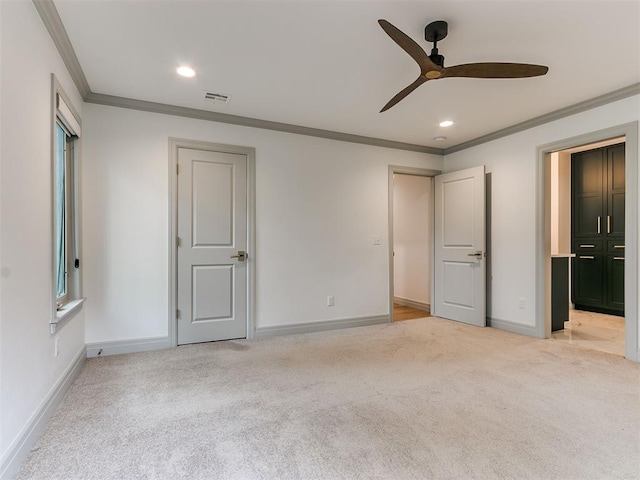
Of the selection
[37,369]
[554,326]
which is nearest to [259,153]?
[37,369]

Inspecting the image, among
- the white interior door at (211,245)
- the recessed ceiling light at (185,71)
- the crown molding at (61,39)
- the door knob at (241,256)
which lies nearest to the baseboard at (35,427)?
the white interior door at (211,245)

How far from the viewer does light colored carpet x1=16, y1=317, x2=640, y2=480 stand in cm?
160

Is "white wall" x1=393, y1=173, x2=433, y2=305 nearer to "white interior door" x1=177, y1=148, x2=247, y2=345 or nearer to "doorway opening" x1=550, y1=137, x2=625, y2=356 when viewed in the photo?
"doorway opening" x1=550, y1=137, x2=625, y2=356

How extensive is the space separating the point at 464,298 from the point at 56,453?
4244mm

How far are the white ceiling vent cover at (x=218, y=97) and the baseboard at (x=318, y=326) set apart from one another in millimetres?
2391

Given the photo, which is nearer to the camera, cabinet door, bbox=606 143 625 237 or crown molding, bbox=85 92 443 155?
crown molding, bbox=85 92 443 155

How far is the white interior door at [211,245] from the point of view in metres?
3.47

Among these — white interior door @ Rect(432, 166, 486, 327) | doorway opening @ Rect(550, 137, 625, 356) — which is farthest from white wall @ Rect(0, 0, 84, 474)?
doorway opening @ Rect(550, 137, 625, 356)

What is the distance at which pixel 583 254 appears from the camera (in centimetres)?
518

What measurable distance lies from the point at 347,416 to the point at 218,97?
9.53ft

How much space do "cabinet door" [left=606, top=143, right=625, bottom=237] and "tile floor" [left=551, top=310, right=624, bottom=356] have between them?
121cm

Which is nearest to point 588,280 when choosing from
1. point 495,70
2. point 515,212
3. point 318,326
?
point 515,212

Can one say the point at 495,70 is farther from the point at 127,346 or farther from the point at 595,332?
the point at 127,346

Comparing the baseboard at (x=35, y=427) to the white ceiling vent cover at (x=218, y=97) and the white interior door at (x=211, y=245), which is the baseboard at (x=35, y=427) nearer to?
the white interior door at (x=211, y=245)
